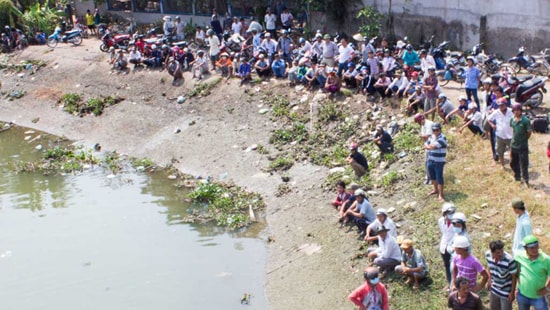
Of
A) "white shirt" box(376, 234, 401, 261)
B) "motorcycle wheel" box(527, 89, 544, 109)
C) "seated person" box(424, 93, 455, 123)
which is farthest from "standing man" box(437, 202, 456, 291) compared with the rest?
"motorcycle wheel" box(527, 89, 544, 109)

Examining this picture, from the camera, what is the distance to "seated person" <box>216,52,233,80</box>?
758 inches

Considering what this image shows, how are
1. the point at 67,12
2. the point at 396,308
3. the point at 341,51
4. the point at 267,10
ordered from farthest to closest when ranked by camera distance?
the point at 67,12
the point at 267,10
the point at 341,51
the point at 396,308

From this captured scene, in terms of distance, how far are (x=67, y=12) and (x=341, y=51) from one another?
1581 cm

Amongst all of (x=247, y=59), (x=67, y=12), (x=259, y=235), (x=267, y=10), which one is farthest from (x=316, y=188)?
(x=67, y=12)

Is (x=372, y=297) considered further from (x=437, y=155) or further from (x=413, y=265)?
(x=437, y=155)

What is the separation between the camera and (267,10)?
2152cm

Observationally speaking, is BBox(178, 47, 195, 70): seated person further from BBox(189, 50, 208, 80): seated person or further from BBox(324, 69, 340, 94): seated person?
BBox(324, 69, 340, 94): seated person

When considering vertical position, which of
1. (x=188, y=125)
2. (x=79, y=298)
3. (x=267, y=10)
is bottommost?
(x=79, y=298)

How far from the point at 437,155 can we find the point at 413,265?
2352mm

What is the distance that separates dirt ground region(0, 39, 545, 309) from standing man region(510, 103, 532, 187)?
6.09 feet

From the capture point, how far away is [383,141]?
1319 cm

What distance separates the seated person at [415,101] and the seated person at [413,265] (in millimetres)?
5772

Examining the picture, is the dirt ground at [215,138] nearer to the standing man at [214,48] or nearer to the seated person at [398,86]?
Result: the standing man at [214,48]

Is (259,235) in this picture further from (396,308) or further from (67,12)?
(67,12)
